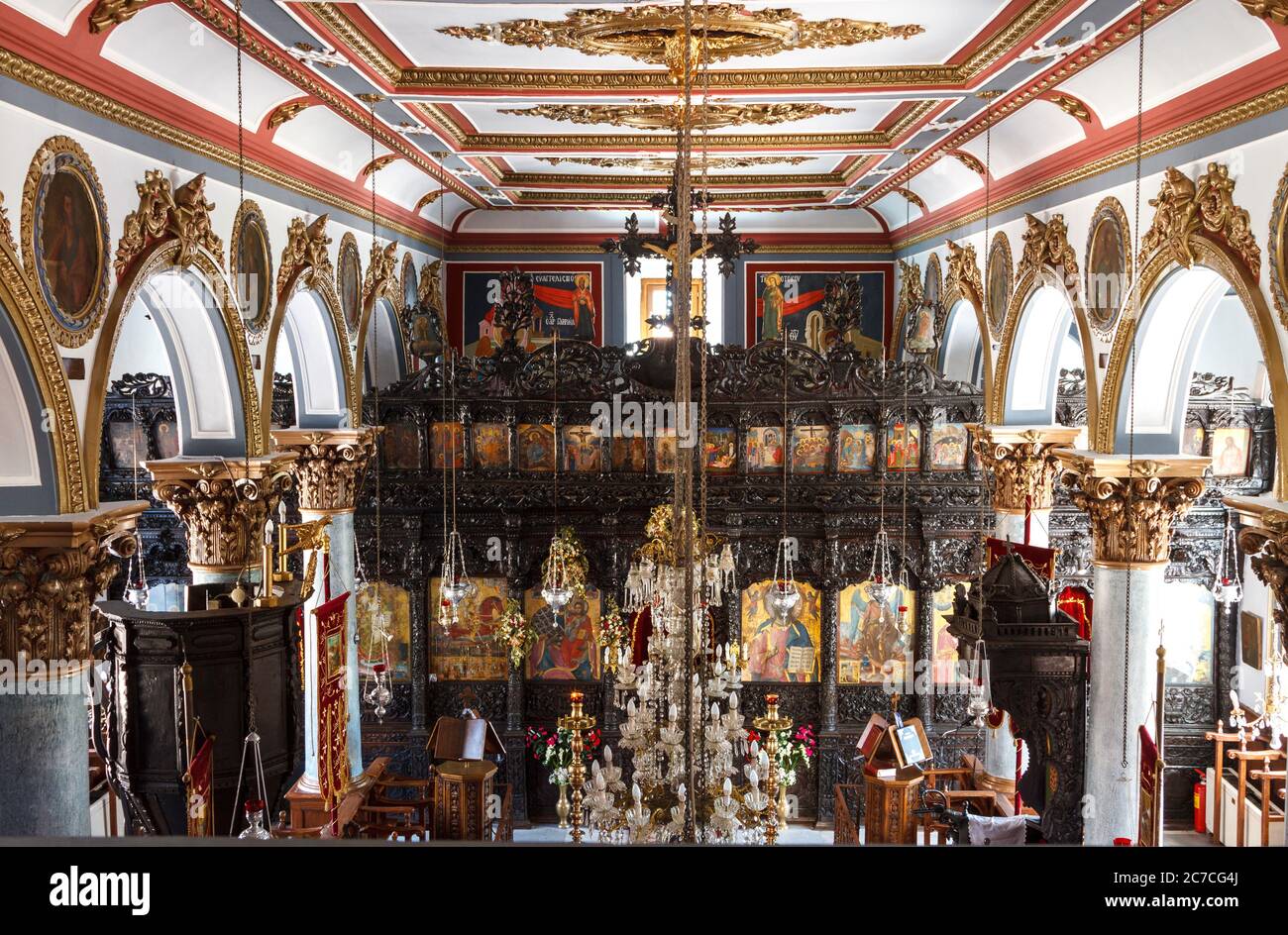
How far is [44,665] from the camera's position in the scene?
606 cm

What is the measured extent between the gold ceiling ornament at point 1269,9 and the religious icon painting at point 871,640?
30.5ft

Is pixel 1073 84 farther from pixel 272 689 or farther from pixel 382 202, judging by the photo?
pixel 382 202

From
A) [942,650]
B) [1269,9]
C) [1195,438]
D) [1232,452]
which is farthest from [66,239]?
[1232,452]

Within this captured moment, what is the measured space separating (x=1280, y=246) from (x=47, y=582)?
7459 mm

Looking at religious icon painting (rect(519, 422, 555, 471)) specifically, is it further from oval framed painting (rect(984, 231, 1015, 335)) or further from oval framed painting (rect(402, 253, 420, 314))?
oval framed painting (rect(984, 231, 1015, 335))

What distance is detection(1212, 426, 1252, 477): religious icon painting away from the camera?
13.8m

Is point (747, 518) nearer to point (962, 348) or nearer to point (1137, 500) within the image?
point (962, 348)

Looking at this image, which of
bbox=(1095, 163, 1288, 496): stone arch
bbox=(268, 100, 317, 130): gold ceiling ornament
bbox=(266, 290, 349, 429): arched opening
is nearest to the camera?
bbox=(1095, 163, 1288, 496): stone arch

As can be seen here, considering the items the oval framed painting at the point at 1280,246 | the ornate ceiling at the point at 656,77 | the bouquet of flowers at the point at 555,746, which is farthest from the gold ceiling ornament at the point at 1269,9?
the bouquet of flowers at the point at 555,746

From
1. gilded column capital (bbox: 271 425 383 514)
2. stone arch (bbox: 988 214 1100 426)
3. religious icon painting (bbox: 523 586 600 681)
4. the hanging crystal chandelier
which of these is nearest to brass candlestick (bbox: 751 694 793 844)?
stone arch (bbox: 988 214 1100 426)

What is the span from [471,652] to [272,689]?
754cm

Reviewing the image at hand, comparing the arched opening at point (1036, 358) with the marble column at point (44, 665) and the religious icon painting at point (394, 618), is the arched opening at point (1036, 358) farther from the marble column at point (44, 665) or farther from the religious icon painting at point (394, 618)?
the marble column at point (44, 665)

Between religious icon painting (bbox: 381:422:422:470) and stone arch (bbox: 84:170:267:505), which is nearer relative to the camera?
stone arch (bbox: 84:170:267:505)

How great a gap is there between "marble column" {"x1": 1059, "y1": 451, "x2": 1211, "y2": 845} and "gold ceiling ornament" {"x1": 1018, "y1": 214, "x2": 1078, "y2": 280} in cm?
182
